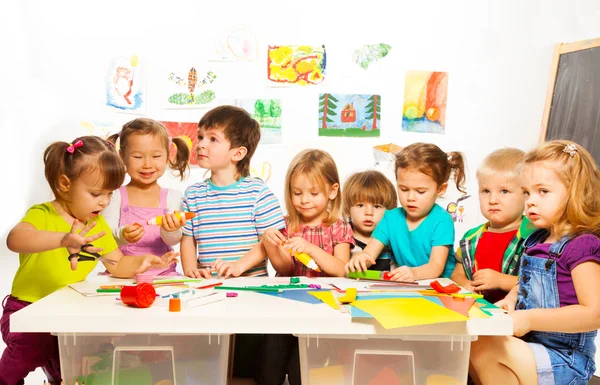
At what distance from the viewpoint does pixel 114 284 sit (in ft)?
4.57

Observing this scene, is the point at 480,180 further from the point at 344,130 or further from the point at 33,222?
the point at 344,130

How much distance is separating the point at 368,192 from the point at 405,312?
0.96 m

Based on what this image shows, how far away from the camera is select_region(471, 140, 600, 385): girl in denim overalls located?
1.26 meters

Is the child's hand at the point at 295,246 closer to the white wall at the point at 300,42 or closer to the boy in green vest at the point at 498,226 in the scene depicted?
the boy in green vest at the point at 498,226

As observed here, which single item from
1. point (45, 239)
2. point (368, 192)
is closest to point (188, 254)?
point (45, 239)

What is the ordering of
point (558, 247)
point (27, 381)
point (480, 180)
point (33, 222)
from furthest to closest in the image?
point (27, 381) → point (480, 180) → point (33, 222) → point (558, 247)

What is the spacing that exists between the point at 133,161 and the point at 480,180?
1.00 metres

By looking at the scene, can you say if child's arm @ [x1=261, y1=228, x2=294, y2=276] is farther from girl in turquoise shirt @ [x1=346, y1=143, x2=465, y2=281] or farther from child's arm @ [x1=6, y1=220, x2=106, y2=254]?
child's arm @ [x1=6, y1=220, x2=106, y2=254]

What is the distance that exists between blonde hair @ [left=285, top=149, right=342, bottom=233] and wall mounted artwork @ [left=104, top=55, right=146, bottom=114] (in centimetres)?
131

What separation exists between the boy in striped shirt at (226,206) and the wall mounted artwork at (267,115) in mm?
1066

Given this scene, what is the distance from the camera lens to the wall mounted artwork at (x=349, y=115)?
299cm

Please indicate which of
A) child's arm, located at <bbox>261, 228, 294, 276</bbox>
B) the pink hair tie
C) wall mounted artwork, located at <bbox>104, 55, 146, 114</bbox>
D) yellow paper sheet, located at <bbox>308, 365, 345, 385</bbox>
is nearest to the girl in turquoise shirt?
child's arm, located at <bbox>261, 228, 294, 276</bbox>

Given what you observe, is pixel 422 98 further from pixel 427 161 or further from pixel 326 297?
pixel 326 297

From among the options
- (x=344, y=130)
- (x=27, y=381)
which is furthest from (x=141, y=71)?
(x=27, y=381)
